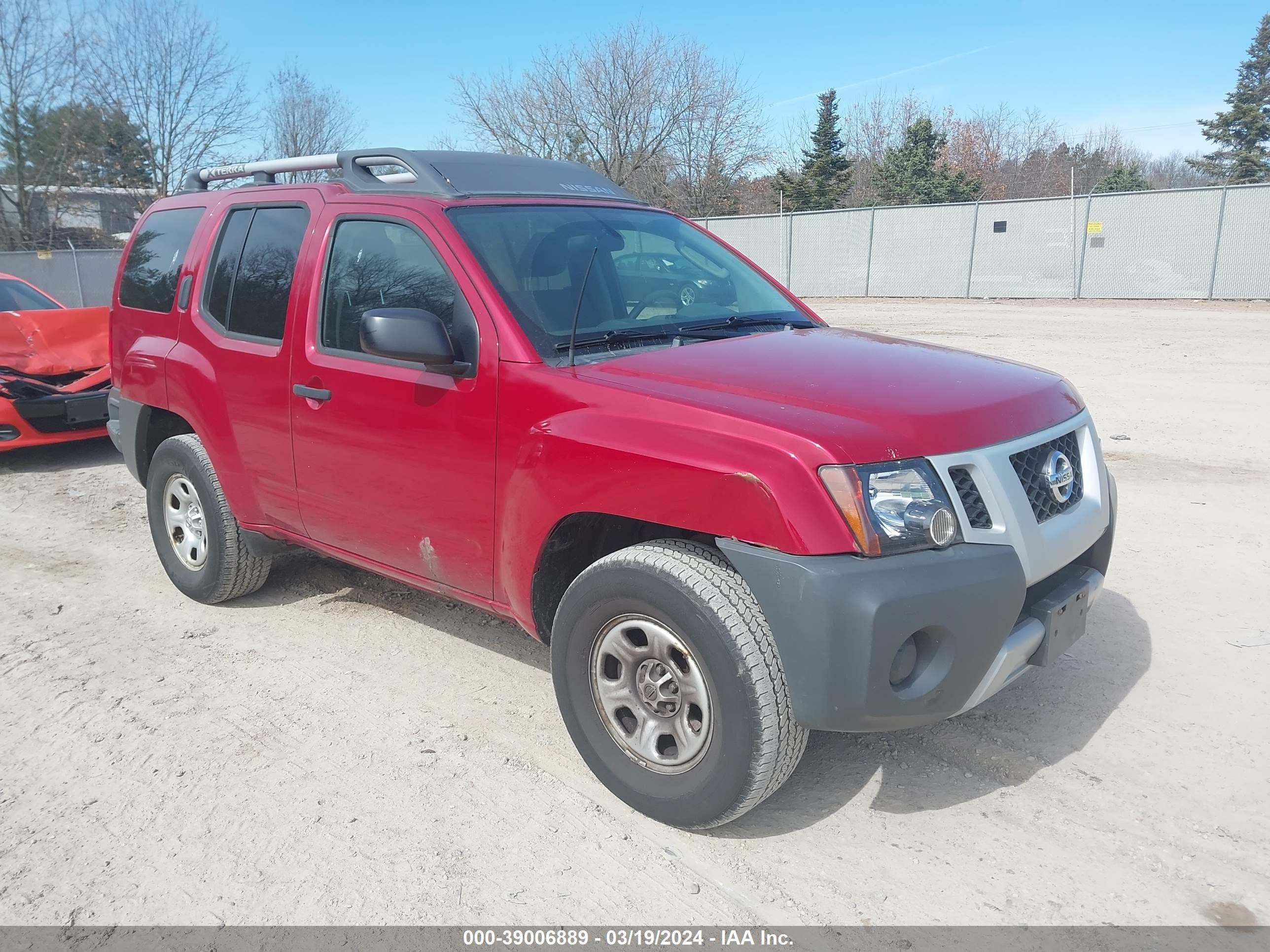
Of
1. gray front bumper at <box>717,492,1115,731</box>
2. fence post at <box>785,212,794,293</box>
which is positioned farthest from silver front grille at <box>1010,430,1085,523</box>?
fence post at <box>785,212,794,293</box>

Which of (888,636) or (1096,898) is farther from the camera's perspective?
(1096,898)

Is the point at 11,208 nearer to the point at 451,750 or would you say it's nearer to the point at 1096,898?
the point at 451,750

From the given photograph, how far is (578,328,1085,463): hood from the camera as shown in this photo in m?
2.62

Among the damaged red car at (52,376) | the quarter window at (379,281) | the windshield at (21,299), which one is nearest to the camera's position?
the quarter window at (379,281)

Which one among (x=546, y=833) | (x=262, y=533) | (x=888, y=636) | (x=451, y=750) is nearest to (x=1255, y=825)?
(x=888, y=636)

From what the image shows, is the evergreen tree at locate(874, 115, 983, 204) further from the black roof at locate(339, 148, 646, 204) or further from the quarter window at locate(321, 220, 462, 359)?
the quarter window at locate(321, 220, 462, 359)

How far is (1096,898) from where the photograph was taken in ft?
8.63

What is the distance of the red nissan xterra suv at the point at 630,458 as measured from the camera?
101 inches

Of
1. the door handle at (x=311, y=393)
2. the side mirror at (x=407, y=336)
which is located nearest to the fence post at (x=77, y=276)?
the door handle at (x=311, y=393)

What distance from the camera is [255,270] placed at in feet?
14.1

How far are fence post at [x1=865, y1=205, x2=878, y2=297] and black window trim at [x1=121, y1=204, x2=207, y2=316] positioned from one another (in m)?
27.6

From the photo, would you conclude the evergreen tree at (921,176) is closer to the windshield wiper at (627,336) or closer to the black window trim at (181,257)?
the black window trim at (181,257)

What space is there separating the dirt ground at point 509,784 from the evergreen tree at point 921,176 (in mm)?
42352

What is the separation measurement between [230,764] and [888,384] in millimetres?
2606
